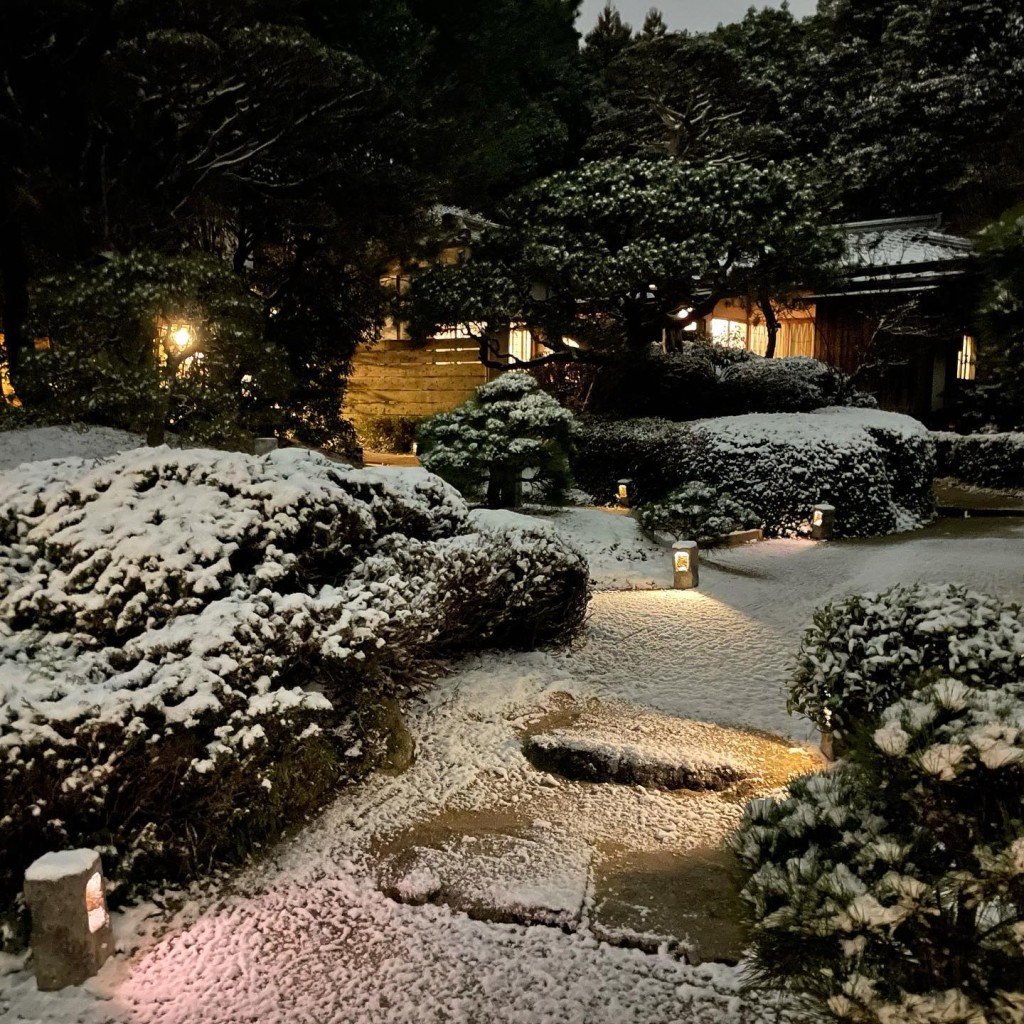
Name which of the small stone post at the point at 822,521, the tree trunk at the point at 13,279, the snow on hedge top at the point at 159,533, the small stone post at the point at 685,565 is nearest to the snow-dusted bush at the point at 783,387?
the small stone post at the point at 822,521

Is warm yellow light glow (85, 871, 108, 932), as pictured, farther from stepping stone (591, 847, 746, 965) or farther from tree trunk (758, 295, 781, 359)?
tree trunk (758, 295, 781, 359)

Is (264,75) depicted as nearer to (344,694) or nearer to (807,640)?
(344,694)

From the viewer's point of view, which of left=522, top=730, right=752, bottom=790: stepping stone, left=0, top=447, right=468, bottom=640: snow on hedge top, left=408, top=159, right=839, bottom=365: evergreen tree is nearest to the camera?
left=0, top=447, right=468, bottom=640: snow on hedge top

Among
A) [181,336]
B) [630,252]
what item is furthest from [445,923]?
[630,252]

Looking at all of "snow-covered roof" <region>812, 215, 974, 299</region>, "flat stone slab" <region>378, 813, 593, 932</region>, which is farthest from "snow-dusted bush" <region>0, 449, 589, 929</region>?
"snow-covered roof" <region>812, 215, 974, 299</region>

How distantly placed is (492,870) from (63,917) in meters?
1.66

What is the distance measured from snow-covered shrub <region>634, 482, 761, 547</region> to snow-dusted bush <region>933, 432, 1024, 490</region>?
762 centimetres

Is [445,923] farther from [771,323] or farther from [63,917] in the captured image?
[771,323]

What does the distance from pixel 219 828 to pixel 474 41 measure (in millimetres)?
15640

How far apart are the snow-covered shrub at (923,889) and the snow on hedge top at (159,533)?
10.2 ft

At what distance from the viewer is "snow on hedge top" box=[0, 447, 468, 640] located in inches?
165

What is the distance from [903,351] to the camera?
18656 mm

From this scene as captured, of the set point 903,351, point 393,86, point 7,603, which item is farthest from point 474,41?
point 7,603

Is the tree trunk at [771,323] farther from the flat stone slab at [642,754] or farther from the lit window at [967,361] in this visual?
the flat stone slab at [642,754]
